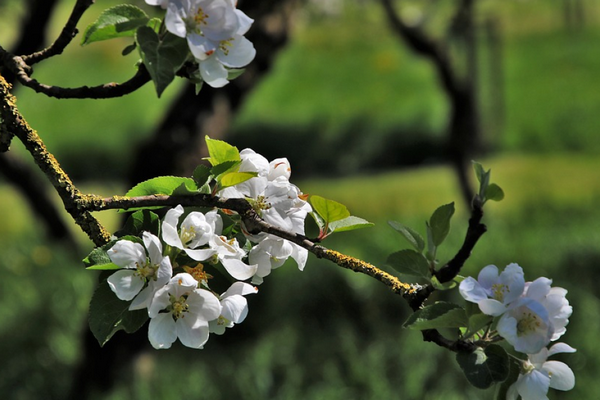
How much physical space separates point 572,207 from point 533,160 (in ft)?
6.30

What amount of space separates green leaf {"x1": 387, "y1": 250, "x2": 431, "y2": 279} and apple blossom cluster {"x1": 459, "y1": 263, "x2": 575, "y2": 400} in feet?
0.15

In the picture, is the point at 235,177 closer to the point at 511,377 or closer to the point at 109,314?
the point at 109,314

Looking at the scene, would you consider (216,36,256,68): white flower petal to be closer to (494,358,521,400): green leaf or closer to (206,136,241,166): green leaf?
(206,136,241,166): green leaf

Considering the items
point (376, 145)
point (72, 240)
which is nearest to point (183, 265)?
point (72, 240)

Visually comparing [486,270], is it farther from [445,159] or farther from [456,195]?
[445,159]

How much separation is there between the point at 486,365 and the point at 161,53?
0.35 metres

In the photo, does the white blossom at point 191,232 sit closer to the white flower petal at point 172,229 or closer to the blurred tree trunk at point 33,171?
the white flower petal at point 172,229

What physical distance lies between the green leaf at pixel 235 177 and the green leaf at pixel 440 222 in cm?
15

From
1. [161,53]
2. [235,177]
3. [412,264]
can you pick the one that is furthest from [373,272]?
[161,53]

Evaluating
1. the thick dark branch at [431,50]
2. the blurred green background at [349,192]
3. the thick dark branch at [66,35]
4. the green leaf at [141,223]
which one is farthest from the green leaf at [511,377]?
the thick dark branch at [431,50]

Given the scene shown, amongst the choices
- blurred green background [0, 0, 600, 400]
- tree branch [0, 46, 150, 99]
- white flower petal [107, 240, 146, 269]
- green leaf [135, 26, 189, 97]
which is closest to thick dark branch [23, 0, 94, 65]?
tree branch [0, 46, 150, 99]

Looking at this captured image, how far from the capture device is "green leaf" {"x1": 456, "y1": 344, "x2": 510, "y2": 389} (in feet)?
1.94

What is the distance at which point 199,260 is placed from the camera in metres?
0.64

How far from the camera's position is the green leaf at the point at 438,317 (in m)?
0.58
